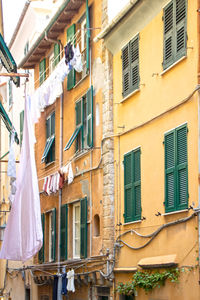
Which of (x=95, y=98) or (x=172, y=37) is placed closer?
(x=172, y=37)

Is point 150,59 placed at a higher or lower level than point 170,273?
higher

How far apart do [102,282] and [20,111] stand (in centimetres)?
1432

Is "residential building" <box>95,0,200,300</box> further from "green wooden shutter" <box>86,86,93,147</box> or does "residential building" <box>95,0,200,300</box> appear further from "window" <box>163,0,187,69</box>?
"green wooden shutter" <box>86,86,93,147</box>

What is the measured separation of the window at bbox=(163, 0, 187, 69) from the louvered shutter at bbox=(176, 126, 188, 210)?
5.36 ft

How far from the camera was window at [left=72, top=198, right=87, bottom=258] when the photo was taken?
67.1ft

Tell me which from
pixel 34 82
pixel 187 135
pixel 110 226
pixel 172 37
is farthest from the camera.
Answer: pixel 34 82

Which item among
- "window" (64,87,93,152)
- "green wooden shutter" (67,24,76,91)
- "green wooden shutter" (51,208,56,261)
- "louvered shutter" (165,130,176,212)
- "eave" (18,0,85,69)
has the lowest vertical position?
"green wooden shutter" (51,208,56,261)

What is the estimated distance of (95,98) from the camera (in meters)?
20.3

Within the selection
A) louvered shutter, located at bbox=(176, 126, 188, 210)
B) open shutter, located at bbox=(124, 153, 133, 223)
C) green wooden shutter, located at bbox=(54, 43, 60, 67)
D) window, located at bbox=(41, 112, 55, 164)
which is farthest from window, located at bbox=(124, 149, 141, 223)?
green wooden shutter, located at bbox=(54, 43, 60, 67)

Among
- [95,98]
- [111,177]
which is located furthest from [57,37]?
[111,177]

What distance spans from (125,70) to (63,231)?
6.68 m

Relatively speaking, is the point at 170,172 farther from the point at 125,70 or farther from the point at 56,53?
the point at 56,53

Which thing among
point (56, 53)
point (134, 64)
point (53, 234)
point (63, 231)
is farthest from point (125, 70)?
point (53, 234)

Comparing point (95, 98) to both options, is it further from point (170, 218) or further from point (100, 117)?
point (170, 218)
